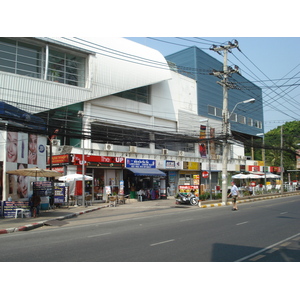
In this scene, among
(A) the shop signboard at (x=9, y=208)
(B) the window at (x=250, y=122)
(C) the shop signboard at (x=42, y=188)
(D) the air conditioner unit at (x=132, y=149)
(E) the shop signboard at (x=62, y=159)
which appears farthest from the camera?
(B) the window at (x=250, y=122)

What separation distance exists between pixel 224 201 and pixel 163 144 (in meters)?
12.9

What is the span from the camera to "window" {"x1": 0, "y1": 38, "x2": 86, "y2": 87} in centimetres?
2458

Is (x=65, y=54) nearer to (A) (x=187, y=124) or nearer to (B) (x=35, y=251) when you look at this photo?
(A) (x=187, y=124)

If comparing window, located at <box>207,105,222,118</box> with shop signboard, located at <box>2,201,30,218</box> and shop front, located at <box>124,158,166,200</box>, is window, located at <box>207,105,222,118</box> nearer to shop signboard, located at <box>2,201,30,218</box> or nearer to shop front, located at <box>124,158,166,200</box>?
shop front, located at <box>124,158,166,200</box>

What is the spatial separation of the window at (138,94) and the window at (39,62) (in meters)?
4.96

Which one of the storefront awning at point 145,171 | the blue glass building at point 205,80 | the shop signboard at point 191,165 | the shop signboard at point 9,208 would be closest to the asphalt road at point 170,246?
the shop signboard at point 9,208

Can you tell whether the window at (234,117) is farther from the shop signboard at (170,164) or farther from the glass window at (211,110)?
the shop signboard at (170,164)

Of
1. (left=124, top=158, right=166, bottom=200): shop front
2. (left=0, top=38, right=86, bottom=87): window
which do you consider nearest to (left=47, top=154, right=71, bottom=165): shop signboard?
(left=124, top=158, right=166, bottom=200): shop front

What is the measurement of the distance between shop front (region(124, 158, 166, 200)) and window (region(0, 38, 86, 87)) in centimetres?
935

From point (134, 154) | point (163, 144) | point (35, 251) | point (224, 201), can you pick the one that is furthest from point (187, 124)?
point (35, 251)

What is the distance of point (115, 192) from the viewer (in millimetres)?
29766

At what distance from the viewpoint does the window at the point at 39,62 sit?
24.6 m

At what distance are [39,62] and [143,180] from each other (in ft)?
50.6

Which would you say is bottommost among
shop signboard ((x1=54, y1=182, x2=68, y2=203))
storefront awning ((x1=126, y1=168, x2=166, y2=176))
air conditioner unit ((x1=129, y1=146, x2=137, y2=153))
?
shop signboard ((x1=54, y1=182, x2=68, y2=203))
